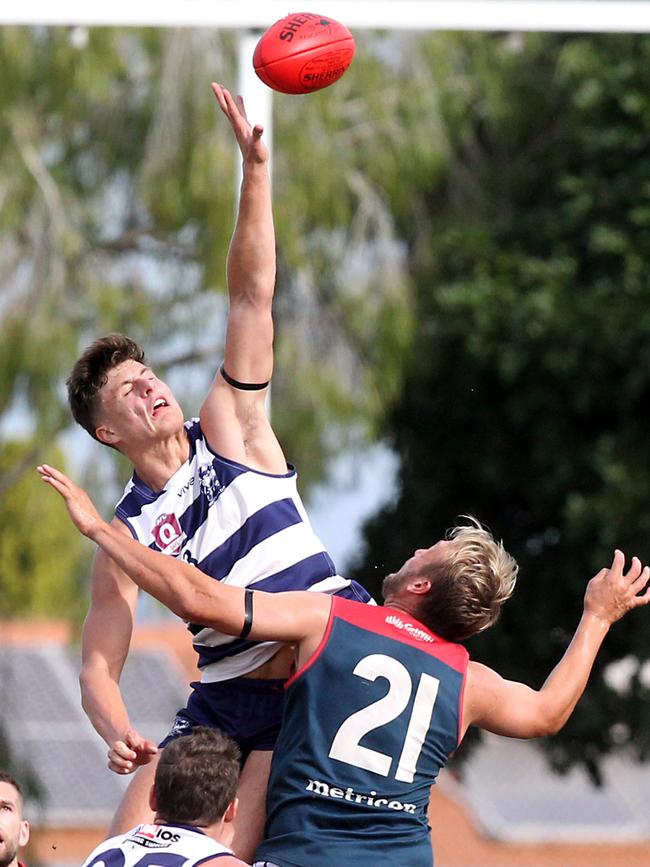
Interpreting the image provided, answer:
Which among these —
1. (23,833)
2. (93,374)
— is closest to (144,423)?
(93,374)

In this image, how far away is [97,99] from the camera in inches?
453

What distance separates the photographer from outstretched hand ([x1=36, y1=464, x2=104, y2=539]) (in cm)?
343

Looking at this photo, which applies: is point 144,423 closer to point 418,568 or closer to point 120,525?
point 120,525

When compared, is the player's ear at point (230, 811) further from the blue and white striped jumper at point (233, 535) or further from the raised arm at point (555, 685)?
the raised arm at point (555, 685)

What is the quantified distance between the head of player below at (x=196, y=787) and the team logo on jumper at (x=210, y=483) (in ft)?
2.22

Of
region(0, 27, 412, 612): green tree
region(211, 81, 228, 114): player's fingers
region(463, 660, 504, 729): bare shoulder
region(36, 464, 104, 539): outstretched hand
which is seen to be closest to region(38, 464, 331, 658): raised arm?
region(36, 464, 104, 539): outstretched hand

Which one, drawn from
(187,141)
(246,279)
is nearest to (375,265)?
(187,141)

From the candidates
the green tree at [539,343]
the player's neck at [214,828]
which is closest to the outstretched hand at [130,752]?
the player's neck at [214,828]

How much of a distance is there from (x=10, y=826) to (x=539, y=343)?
337 inches

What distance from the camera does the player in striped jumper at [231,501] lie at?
3893 mm

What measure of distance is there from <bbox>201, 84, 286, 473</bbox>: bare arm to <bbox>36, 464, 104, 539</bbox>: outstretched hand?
574 mm

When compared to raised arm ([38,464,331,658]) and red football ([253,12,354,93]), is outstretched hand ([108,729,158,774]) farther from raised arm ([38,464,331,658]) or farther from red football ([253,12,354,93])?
red football ([253,12,354,93])

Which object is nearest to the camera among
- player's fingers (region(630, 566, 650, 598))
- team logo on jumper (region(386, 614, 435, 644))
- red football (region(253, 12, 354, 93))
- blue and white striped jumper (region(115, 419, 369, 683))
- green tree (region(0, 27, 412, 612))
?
team logo on jumper (region(386, 614, 435, 644))

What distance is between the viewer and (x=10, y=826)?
12.9ft
